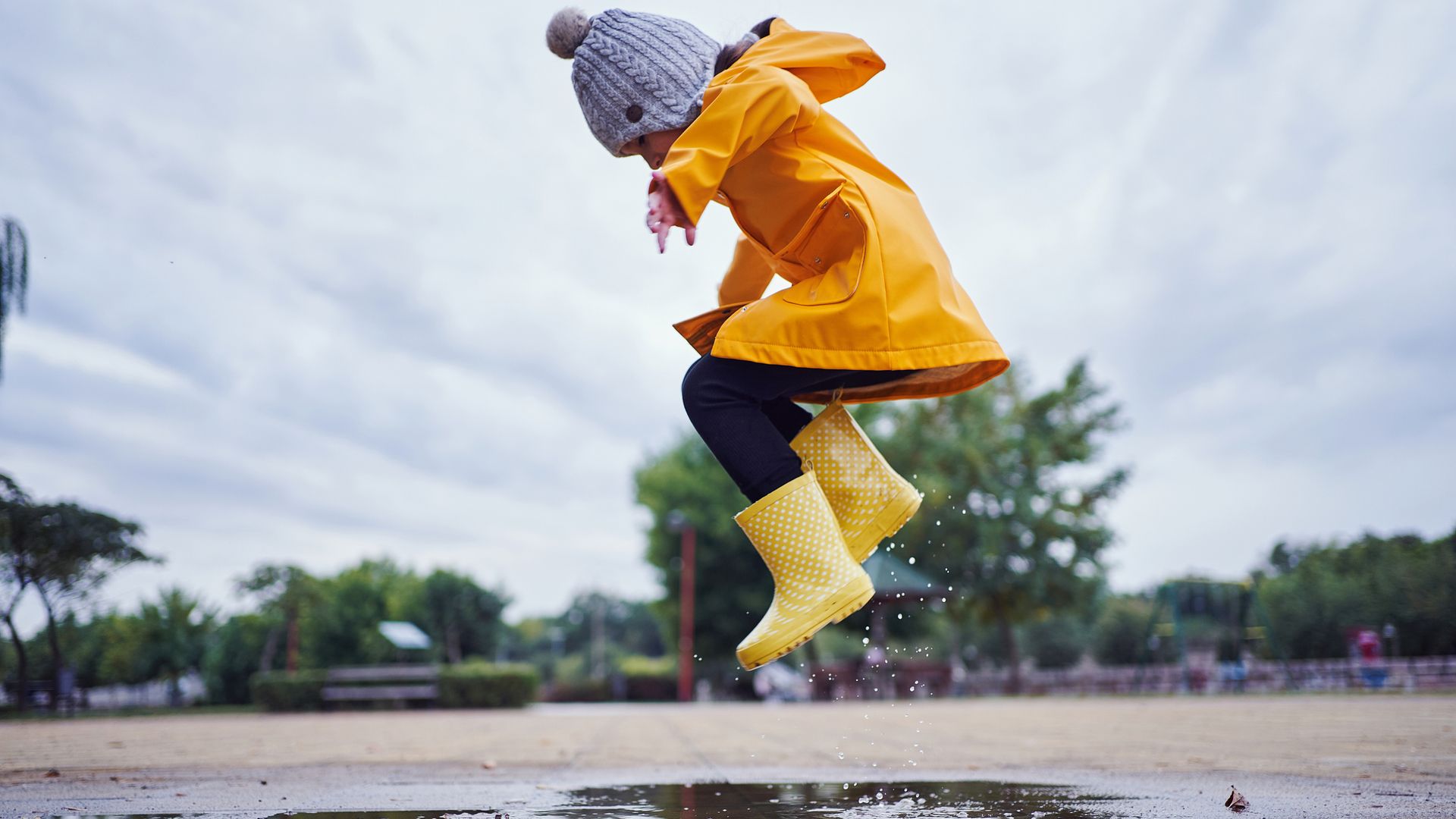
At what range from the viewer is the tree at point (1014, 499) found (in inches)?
837

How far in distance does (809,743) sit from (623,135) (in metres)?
3.76

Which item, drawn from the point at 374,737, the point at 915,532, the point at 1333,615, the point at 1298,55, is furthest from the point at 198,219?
the point at 1333,615

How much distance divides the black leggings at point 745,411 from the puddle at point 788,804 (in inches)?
27.1

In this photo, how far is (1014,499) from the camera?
2136 centimetres

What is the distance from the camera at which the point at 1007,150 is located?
49.0ft

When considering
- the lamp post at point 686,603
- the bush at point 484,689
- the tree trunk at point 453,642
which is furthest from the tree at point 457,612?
the bush at point 484,689

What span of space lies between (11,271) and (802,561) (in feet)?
24.4

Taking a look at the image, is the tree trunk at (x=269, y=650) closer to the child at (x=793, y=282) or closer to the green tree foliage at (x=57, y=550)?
the green tree foliage at (x=57, y=550)

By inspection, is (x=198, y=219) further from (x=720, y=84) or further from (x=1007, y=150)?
(x=720, y=84)

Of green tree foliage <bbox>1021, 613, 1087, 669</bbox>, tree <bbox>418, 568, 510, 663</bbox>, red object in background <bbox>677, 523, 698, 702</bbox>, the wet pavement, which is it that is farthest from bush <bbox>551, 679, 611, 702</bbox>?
green tree foliage <bbox>1021, 613, 1087, 669</bbox>

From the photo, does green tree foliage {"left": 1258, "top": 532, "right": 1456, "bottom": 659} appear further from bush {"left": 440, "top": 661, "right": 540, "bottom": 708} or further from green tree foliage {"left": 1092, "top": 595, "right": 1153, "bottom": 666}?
green tree foliage {"left": 1092, "top": 595, "right": 1153, "bottom": 666}

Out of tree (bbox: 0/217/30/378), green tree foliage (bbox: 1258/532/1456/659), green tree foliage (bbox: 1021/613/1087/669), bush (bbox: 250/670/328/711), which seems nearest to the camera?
tree (bbox: 0/217/30/378)

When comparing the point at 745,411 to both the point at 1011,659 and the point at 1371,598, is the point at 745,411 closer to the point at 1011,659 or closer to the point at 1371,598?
the point at 1011,659

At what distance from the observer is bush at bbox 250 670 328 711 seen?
52.7 ft
